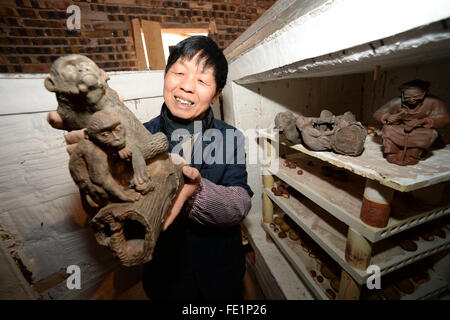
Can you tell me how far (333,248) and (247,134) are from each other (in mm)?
1057

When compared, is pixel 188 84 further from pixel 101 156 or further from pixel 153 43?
pixel 153 43

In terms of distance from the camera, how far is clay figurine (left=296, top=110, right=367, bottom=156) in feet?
2.83

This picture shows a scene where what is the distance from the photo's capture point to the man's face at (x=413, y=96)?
0.71m

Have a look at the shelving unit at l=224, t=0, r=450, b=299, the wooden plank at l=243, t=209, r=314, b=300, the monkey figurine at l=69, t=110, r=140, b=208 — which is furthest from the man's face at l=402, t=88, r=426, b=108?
the wooden plank at l=243, t=209, r=314, b=300

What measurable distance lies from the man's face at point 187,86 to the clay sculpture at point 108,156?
14.5 inches

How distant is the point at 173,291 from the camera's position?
43.9 inches

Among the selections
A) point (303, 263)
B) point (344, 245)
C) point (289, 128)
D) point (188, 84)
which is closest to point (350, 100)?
point (289, 128)

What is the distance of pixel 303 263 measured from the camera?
136cm

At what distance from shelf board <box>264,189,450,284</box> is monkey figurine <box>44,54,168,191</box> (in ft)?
3.39

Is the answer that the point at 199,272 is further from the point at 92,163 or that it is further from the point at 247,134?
the point at 247,134

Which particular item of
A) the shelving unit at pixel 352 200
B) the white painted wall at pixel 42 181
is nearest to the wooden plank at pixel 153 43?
the white painted wall at pixel 42 181

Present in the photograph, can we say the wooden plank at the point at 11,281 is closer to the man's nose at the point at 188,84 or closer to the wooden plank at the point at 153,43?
the man's nose at the point at 188,84

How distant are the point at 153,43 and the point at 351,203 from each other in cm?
339

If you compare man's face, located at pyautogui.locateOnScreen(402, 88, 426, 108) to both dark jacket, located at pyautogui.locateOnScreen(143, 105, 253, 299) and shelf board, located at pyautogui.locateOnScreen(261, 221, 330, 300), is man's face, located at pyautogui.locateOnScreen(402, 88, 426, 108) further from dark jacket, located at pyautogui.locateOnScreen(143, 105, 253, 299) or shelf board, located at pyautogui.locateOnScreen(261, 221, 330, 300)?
shelf board, located at pyautogui.locateOnScreen(261, 221, 330, 300)
